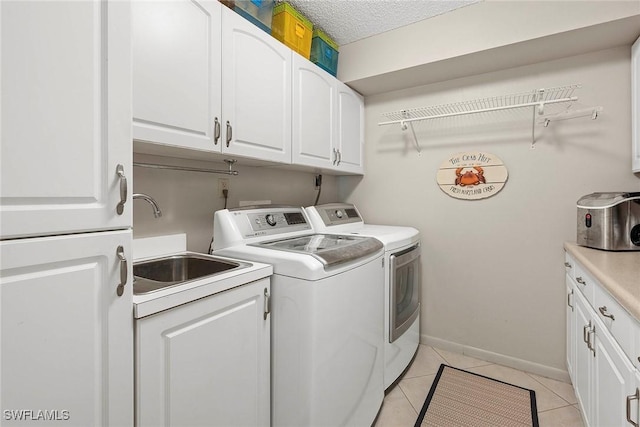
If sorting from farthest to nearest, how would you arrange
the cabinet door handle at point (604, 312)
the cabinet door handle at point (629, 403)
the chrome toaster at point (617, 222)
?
the chrome toaster at point (617, 222) < the cabinet door handle at point (604, 312) < the cabinet door handle at point (629, 403)

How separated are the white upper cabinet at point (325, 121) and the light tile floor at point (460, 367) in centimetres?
154

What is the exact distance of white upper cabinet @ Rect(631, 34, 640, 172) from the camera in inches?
65.5

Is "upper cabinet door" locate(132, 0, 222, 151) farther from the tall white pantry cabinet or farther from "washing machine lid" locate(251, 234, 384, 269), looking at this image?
"washing machine lid" locate(251, 234, 384, 269)

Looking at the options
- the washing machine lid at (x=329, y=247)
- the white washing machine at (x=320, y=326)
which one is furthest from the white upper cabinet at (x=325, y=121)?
the white washing machine at (x=320, y=326)

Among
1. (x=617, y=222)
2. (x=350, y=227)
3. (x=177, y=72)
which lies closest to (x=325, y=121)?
(x=350, y=227)

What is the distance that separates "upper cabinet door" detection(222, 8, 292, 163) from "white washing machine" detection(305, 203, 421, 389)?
0.66 m

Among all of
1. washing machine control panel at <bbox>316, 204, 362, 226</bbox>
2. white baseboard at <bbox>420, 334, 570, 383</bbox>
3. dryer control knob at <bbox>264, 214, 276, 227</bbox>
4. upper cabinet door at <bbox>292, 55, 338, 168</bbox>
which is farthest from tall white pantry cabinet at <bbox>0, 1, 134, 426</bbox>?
white baseboard at <bbox>420, 334, 570, 383</bbox>

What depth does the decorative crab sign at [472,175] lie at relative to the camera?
219cm

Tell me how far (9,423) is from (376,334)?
1390 mm

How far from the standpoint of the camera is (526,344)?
6.98 feet

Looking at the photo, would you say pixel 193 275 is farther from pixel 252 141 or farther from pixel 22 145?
pixel 22 145

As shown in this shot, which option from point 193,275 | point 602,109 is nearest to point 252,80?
point 193,275

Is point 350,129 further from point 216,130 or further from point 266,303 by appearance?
point 266,303

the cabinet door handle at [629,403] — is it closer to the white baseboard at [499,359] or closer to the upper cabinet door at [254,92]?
the white baseboard at [499,359]
